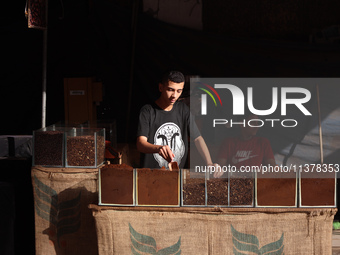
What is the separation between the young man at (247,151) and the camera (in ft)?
12.7

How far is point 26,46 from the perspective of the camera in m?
5.02

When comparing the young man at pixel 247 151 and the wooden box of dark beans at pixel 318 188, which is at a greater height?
the young man at pixel 247 151

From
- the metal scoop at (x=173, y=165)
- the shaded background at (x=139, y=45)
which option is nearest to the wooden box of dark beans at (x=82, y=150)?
the metal scoop at (x=173, y=165)

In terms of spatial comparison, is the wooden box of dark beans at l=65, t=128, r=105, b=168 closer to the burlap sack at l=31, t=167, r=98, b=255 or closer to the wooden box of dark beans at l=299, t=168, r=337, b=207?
the burlap sack at l=31, t=167, r=98, b=255

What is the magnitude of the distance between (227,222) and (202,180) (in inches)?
11.6

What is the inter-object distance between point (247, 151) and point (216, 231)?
1228 mm

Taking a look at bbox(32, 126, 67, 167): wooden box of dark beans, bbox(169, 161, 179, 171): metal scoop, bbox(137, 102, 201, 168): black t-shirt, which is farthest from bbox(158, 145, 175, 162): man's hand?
bbox(32, 126, 67, 167): wooden box of dark beans

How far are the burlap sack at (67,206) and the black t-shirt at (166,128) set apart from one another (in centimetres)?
47

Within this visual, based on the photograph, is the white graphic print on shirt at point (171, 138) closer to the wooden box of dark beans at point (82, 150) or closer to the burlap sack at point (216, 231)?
the wooden box of dark beans at point (82, 150)

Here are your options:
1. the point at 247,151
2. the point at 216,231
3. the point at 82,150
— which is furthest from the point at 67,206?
the point at 247,151

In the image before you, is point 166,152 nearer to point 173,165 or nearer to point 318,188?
point 173,165

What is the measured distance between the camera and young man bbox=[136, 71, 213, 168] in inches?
127

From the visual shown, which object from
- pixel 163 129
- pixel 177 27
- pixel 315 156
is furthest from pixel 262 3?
pixel 163 129

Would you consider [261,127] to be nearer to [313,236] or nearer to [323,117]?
[323,117]
